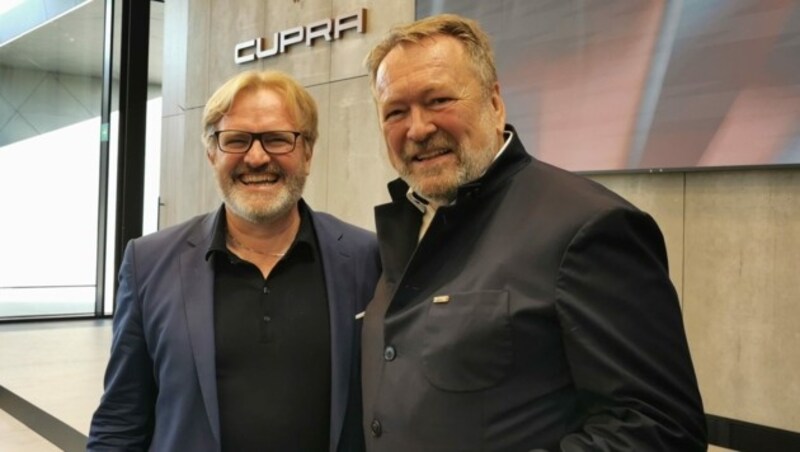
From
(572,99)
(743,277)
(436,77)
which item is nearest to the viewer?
(436,77)

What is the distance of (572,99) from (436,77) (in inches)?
100

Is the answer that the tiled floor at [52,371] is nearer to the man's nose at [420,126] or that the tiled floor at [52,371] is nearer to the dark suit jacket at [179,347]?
the dark suit jacket at [179,347]

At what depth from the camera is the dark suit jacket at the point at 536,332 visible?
926 mm

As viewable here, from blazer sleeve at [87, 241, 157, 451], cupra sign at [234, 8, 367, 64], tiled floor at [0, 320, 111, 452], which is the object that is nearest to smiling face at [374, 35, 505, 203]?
blazer sleeve at [87, 241, 157, 451]

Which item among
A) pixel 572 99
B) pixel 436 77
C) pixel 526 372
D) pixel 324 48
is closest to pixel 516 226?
pixel 526 372

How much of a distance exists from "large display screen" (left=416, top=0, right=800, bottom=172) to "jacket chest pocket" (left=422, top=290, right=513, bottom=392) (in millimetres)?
2330

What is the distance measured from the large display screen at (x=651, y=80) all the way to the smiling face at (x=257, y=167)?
7.40 feet

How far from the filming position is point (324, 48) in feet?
17.3

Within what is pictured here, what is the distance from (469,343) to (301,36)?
191 inches

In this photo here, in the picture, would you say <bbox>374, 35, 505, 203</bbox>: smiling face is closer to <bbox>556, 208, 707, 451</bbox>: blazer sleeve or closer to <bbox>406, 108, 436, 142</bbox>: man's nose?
<bbox>406, 108, 436, 142</bbox>: man's nose

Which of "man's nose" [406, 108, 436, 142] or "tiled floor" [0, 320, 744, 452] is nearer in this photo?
"man's nose" [406, 108, 436, 142]

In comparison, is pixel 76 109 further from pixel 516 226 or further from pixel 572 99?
pixel 516 226

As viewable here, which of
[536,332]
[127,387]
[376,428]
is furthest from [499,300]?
[127,387]

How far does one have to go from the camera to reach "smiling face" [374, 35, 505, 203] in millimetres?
1241
